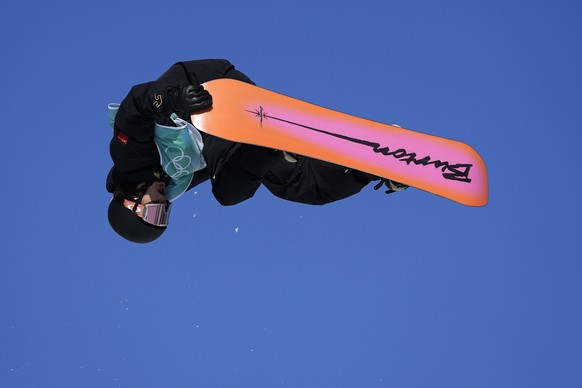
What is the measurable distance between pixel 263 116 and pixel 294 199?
0.53 meters

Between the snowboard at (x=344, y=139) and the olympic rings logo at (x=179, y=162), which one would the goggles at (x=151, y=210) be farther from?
the snowboard at (x=344, y=139)

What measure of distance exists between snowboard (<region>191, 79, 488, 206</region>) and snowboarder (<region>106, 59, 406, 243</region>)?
10cm

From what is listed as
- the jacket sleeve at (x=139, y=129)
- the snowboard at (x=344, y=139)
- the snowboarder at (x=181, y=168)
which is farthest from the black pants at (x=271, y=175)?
the jacket sleeve at (x=139, y=129)

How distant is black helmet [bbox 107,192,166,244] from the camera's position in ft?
12.6

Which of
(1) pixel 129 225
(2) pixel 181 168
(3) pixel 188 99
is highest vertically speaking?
(3) pixel 188 99

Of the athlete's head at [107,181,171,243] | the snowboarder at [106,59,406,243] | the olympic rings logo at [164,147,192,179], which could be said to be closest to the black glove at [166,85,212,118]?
the snowboarder at [106,59,406,243]

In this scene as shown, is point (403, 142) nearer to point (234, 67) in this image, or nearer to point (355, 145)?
point (355, 145)

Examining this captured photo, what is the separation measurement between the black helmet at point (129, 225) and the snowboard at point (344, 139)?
61 centimetres

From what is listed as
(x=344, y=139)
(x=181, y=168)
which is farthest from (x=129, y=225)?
(x=344, y=139)

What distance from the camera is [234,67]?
12.0ft

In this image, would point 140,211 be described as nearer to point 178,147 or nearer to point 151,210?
point 151,210

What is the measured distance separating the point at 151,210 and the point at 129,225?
10 cm

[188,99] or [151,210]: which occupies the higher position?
[188,99]

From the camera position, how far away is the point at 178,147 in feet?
11.5
